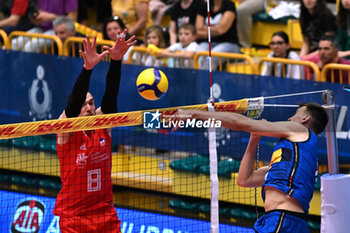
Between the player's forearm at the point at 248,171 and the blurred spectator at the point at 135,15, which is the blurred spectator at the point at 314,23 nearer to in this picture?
the blurred spectator at the point at 135,15

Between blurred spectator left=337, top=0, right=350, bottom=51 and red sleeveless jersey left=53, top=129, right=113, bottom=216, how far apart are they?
4.90 meters

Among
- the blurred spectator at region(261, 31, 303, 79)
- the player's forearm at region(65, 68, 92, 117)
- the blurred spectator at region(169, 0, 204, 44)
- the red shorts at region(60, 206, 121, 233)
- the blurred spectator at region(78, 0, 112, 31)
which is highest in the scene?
the blurred spectator at region(78, 0, 112, 31)

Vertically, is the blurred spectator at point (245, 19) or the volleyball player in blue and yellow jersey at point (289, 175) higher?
the blurred spectator at point (245, 19)

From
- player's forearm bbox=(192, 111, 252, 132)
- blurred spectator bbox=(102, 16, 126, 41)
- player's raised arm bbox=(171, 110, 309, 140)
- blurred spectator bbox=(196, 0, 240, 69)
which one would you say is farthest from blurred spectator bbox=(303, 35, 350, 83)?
player's forearm bbox=(192, 111, 252, 132)

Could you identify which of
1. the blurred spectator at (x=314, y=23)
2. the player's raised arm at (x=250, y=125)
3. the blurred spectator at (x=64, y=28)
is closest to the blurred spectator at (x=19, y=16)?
the blurred spectator at (x=64, y=28)

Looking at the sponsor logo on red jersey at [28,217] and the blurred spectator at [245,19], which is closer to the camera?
the sponsor logo on red jersey at [28,217]

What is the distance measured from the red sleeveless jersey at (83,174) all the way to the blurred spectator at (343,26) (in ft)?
16.1

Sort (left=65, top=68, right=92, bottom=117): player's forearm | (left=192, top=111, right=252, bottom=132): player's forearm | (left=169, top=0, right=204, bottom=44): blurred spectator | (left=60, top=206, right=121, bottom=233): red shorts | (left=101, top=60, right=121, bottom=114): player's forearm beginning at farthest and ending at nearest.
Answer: (left=169, top=0, right=204, bottom=44): blurred spectator < (left=101, top=60, right=121, bottom=114): player's forearm < (left=60, top=206, right=121, bottom=233): red shorts < (left=65, top=68, right=92, bottom=117): player's forearm < (left=192, top=111, right=252, bottom=132): player's forearm

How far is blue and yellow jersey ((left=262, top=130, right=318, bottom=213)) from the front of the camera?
20.3 feet

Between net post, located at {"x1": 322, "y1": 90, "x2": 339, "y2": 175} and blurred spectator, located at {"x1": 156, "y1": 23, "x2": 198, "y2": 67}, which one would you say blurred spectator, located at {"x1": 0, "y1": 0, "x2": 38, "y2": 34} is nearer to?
blurred spectator, located at {"x1": 156, "y1": 23, "x2": 198, "y2": 67}

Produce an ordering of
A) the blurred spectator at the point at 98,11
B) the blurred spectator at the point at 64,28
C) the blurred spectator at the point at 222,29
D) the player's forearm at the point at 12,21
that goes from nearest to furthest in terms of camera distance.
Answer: the blurred spectator at the point at 222,29
the blurred spectator at the point at 64,28
the player's forearm at the point at 12,21
the blurred spectator at the point at 98,11

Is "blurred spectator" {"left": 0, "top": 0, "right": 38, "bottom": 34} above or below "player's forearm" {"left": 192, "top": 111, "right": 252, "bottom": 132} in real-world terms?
above

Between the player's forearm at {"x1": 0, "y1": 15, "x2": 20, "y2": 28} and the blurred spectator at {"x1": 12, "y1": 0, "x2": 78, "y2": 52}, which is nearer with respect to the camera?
the blurred spectator at {"x1": 12, "y1": 0, "x2": 78, "y2": 52}

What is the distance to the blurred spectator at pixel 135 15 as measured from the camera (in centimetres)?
1184
